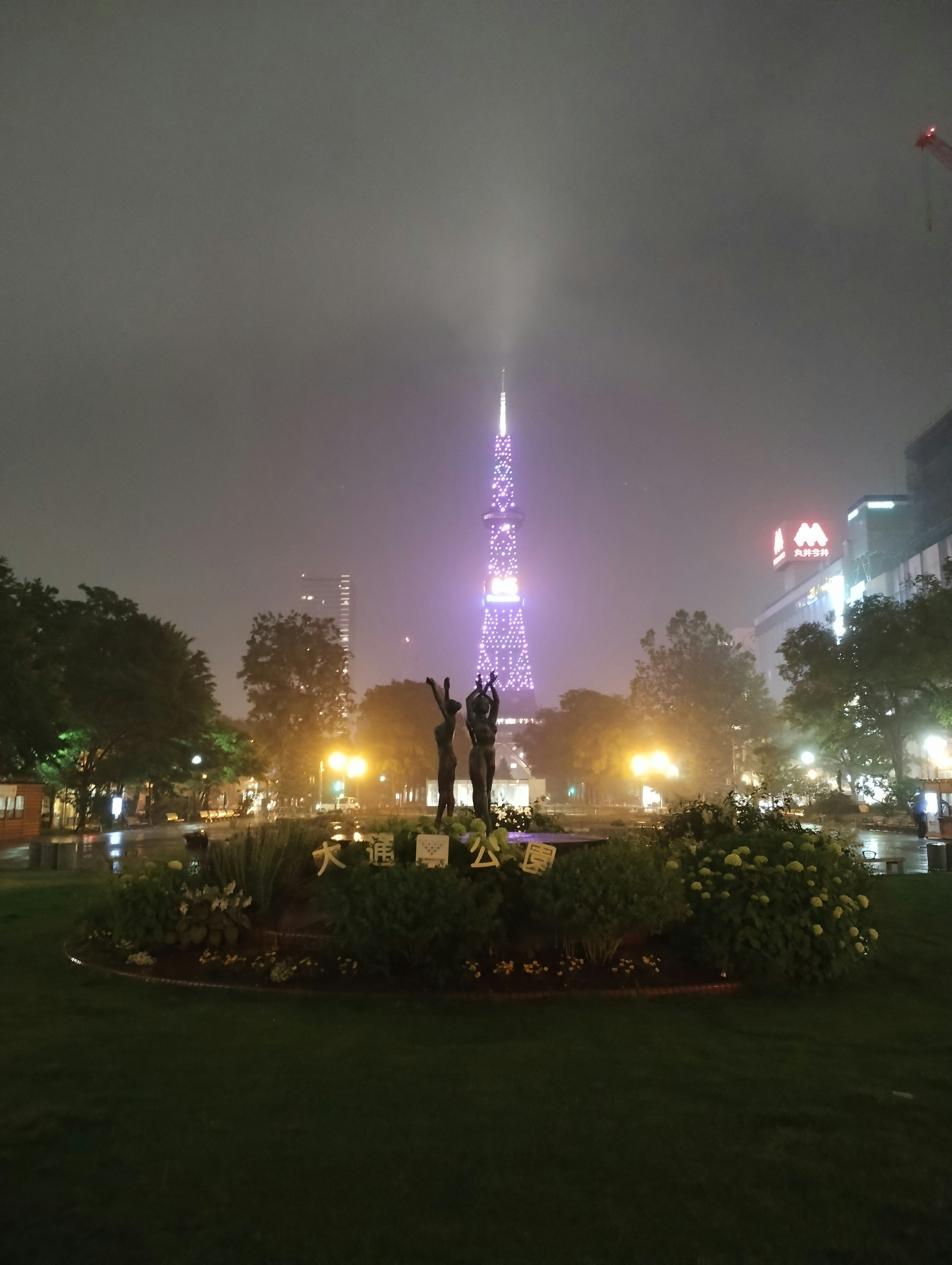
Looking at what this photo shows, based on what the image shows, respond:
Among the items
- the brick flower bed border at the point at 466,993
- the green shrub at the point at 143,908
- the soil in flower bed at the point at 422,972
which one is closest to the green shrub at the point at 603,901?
the soil in flower bed at the point at 422,972

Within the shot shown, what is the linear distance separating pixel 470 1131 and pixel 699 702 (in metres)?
74.7

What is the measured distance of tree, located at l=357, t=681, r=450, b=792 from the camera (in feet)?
277

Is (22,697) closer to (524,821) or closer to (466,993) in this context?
(524,821)

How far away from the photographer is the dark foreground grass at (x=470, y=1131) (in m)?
4.19

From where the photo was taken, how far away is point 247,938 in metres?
10.0

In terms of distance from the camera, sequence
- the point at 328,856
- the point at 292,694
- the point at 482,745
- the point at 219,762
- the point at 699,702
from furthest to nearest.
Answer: the point at 699,702
the point at 292,694
the point at 219,762
the point at 482,745
the point at 328,856

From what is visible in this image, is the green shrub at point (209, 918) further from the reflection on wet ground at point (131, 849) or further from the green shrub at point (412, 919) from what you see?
the reflection on wet ground at point (131, 849)

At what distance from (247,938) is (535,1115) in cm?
530

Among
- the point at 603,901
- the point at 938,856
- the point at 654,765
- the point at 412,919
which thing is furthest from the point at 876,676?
the point at 412,919

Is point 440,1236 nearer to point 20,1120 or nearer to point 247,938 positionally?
point 20,1120

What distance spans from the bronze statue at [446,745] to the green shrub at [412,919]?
5.55 metres

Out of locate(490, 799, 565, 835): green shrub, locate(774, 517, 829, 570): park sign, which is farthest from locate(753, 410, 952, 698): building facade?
locate(490, 799, 565, 835): green shrub

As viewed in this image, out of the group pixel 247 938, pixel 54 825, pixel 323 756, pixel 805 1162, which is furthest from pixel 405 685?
pixel 805 1162

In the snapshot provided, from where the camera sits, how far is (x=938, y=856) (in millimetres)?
20125
